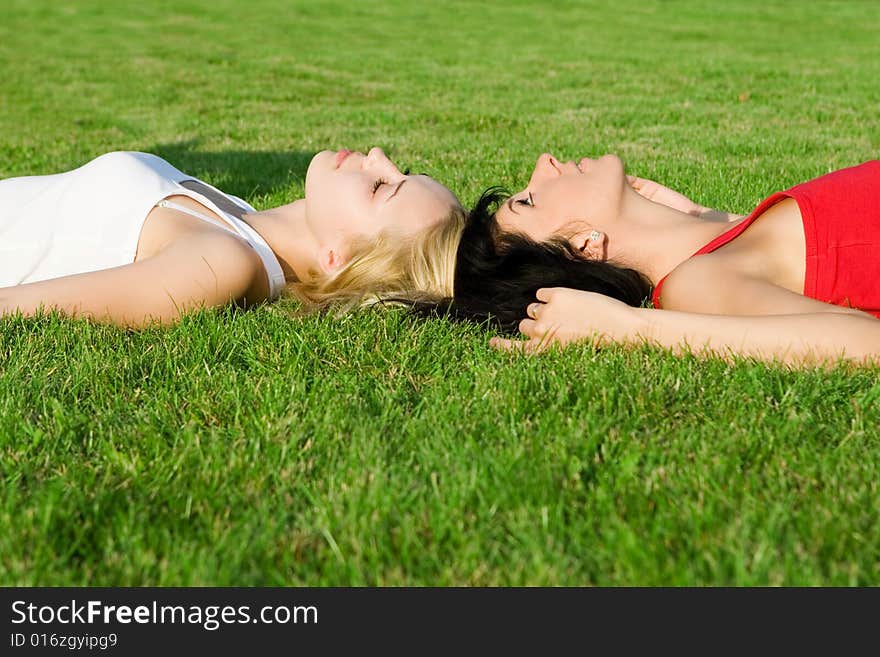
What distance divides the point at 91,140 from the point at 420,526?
26.2 ft

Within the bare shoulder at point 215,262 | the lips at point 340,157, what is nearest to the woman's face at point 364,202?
the lips at point 340,157

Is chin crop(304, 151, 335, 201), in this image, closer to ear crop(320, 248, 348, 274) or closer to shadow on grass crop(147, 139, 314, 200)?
ear crop(320, 248, 348, 274)

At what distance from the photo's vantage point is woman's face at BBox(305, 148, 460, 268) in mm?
3934

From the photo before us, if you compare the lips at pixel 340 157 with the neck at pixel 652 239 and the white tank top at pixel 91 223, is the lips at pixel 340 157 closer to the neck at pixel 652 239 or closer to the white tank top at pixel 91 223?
the white tank top at pixel 91 223

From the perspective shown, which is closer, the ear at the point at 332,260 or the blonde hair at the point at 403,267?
the blonde hair at the point at 403,267

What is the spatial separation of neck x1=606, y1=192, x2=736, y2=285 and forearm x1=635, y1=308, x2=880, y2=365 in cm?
78

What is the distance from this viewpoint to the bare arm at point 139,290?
11.4 ft

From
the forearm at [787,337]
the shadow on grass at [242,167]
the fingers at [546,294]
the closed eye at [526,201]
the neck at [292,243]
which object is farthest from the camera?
the shadow on grass at [242,167]

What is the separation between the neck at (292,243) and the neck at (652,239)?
135 centimetres

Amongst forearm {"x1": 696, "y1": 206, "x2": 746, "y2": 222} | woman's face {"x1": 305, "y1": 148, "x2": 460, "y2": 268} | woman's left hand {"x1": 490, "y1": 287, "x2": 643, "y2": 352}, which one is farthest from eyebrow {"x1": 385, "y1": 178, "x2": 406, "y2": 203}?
forearm {"x1": 696, "y1": 206, "x2": 746, "y2": 222}

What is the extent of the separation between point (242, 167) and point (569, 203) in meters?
4.06
